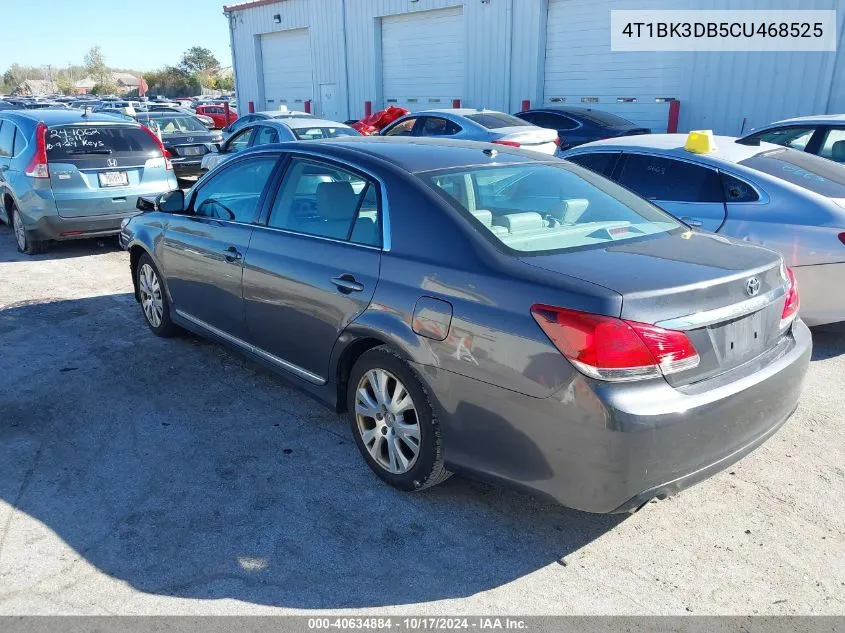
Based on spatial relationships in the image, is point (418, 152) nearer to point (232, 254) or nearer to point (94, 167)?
point (232, 254)

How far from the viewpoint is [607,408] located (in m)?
2.50

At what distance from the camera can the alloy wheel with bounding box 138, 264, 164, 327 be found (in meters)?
5.43

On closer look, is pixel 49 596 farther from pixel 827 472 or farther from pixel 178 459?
pixel 827 472

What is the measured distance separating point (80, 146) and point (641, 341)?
7.81 metres

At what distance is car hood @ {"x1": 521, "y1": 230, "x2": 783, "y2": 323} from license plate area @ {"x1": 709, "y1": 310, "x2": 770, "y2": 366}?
0.33 feet

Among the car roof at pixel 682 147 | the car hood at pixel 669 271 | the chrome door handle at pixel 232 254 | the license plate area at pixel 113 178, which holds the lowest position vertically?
the license plate area at pixel 113 178

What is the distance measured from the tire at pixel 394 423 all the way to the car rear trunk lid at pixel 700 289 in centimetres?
81

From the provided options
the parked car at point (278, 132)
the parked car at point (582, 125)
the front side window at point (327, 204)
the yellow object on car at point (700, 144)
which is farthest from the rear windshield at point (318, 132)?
the front side window at point (327, 204)

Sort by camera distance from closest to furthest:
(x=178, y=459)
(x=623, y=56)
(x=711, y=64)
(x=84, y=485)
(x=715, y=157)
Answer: (x=84, y=485), (x=178, y=459), (x=715, y=157), (x=711, y=64), (x=623, y=56)

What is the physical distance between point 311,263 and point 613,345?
5.76ft

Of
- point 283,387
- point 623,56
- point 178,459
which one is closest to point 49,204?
point 283,387

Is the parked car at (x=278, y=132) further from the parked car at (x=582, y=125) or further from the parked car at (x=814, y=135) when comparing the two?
the parked car at (x=814, y=135)

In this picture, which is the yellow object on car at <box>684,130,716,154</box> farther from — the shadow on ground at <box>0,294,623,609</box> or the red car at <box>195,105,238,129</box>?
the red car at <box>195,105,238,129</box>

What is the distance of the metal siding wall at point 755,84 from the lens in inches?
495
